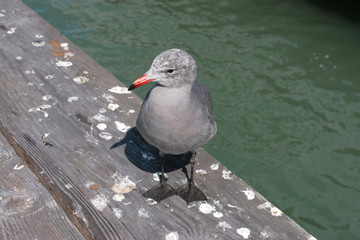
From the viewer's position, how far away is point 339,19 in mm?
7988

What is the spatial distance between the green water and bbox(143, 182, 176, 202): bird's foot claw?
6.69 feet

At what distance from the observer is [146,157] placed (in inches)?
125

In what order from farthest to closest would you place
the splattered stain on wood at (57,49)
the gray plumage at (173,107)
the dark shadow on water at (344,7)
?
the dark shadow on water at (344,7)
the splattered stain on wood at (57,49)
the gray plumage at (173,107)

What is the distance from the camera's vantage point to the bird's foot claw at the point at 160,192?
2785mm

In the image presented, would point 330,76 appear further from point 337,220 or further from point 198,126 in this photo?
point 198,126

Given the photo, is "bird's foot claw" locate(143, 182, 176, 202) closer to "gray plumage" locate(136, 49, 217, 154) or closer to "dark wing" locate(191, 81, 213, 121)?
"gray plumage" locate(136, 49, 217, 154)

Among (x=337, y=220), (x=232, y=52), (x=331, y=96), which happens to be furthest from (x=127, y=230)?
(x=232, y=52)

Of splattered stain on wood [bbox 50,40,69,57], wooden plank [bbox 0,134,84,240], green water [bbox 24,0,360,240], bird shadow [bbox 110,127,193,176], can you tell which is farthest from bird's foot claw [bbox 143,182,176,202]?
splattered stain on wood [bbox 50,40,69,57]

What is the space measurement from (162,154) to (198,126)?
1.51 feet

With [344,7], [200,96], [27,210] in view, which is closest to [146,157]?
[200,96]

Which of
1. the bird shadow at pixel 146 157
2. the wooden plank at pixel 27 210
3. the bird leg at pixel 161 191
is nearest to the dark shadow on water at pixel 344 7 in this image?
the bird shadow at pixel 146 157

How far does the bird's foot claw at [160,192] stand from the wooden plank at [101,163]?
0.15ft

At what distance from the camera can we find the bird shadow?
3113 mm

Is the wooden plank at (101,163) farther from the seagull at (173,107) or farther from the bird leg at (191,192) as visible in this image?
the seagull at (173,107)
